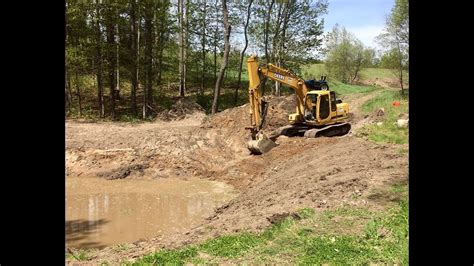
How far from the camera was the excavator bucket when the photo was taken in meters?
16.5

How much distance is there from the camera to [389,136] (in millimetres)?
14141

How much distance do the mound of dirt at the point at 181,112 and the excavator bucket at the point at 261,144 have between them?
35.4 ft

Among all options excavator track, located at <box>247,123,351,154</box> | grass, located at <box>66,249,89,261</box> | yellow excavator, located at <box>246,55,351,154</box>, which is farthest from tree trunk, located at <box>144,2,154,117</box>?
grass, located at <box>66,249,89,261</box>

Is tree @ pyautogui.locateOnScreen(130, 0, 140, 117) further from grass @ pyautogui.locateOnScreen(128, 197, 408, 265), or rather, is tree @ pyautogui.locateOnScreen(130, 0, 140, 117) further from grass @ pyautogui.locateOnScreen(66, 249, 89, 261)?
grass @ pyautogui.locateOnScreen(128, 197, 408, 265)

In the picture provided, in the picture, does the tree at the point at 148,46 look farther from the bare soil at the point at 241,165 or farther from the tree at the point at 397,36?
the tree at the point at 397,36

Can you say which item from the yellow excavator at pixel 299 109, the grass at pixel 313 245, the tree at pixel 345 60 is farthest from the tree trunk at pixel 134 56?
the tree at pixel 345 60

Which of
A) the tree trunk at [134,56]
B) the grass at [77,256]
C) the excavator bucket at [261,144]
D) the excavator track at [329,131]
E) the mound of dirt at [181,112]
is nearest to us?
the grass at [77,256]

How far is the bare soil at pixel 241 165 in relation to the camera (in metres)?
8.35

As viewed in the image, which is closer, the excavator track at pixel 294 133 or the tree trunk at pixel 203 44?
the excavator track at pixel 294 133

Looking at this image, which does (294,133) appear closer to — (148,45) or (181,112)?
(181,112)

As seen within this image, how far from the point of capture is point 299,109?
17844 millimetres

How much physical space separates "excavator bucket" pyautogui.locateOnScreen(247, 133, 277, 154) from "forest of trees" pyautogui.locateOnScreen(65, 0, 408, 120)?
9.63m

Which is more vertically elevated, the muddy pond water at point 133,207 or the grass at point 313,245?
the grass at point 313,245
